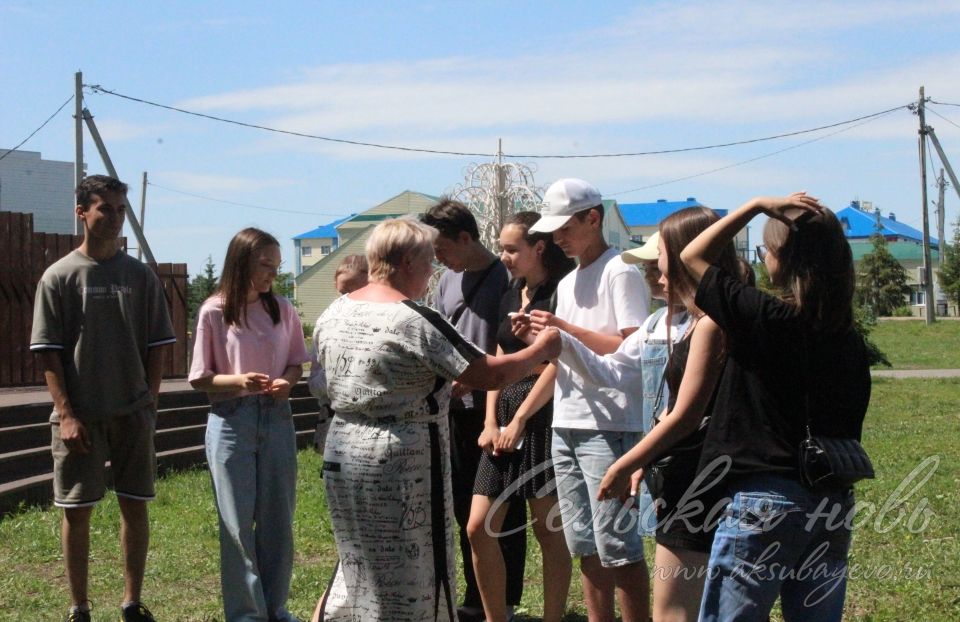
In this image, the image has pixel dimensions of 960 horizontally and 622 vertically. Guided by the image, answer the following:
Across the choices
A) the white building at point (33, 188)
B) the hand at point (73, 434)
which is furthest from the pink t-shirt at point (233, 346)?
the white building at point (33, 188)

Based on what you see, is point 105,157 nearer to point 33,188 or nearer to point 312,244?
point 33,188

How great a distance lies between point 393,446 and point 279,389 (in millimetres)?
1537

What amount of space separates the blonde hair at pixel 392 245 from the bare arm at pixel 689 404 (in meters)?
0.99

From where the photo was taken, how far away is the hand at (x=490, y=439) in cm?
488

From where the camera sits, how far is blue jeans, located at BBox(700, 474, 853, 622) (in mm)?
2855

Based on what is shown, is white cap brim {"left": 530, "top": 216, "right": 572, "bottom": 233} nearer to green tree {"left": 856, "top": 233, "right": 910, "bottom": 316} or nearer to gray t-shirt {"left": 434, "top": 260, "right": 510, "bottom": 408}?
gray t-shirt {"left": 434, "top": 260, "right": 510, "bottom": 408}

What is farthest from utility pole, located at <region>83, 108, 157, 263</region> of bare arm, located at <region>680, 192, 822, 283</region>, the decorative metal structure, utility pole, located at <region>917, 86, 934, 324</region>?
utility pole, located at <region>917, 86, 934, 324</region>

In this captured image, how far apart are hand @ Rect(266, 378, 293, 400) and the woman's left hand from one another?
3.28 ft

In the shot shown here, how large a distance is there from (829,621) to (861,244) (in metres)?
114

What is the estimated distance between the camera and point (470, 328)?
5305 mm

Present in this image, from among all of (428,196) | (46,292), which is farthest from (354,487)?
(428,196)

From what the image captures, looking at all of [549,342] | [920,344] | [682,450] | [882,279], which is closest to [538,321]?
[549,342]

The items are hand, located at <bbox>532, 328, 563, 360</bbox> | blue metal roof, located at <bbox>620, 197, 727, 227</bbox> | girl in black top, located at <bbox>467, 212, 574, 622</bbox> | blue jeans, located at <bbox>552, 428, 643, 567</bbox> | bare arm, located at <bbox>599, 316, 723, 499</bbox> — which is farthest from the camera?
blue metal roof, located at <bbox>620, 197, 727, 227</bbox>

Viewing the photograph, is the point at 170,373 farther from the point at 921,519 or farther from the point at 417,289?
the point at 417,289
